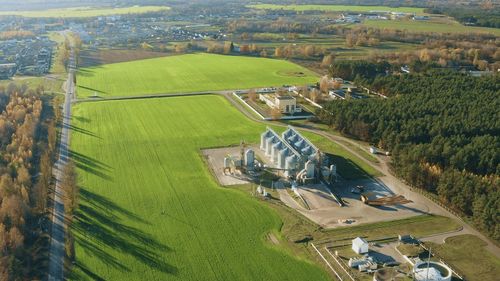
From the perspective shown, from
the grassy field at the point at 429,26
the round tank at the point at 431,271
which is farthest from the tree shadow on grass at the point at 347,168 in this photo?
the grassy field at the point at 429,26

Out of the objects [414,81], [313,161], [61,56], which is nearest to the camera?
[313,161]

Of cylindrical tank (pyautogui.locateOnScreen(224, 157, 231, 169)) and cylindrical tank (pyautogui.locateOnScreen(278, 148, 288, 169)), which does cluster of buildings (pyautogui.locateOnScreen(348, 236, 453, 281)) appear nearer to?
cylindrical tank (pyautogui.locateOnScreen(278, 148, 288, 169))

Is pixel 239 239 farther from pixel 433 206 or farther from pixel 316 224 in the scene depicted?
pixel 433 206

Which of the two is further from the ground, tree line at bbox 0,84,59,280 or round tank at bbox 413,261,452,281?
tree line at bbox 0,84,59,280

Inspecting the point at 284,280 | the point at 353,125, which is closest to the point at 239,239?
the point at 284,280

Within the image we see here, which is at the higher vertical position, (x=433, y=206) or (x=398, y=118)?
(x=398, y=118)

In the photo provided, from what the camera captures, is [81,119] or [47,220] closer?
[47,220]

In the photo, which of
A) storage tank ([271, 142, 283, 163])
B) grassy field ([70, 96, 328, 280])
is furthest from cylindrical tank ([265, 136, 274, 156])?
grassy field ([70, 96, 328, 280])

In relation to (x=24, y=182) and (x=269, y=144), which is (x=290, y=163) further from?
(x=24, y=182)
